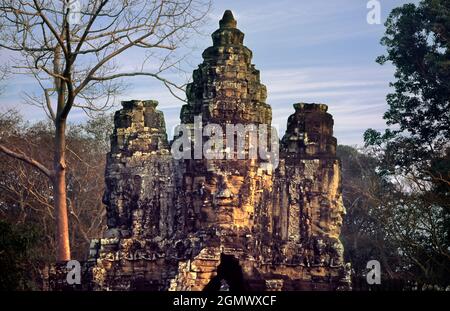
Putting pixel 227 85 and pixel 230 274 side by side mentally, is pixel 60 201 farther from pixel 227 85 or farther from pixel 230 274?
pixel 227 85

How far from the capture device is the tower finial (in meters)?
21.7

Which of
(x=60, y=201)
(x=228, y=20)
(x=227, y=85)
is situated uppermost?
(x=228, y=20)

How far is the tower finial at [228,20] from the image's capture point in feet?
71.1

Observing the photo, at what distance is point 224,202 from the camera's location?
20109 millimetres

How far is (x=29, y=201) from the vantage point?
34.1 meters

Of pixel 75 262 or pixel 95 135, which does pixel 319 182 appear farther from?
pixel 95 135

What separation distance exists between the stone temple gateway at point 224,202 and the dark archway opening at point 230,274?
0.02m

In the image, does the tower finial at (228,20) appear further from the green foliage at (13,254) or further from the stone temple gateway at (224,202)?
the green foliage at (13,254)

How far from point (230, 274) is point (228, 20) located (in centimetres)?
533

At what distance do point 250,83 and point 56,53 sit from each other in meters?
5.60

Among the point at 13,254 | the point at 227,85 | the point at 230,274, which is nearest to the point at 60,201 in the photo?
the point at 230,274

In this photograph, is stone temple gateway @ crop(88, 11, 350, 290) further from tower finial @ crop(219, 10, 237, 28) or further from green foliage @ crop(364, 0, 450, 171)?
green foliage @ crop(364, 0, 450, 171)

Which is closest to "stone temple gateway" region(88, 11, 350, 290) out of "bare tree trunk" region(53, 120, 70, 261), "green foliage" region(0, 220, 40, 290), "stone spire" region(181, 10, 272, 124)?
"stone spire" region(181, 10, 272, 124)
